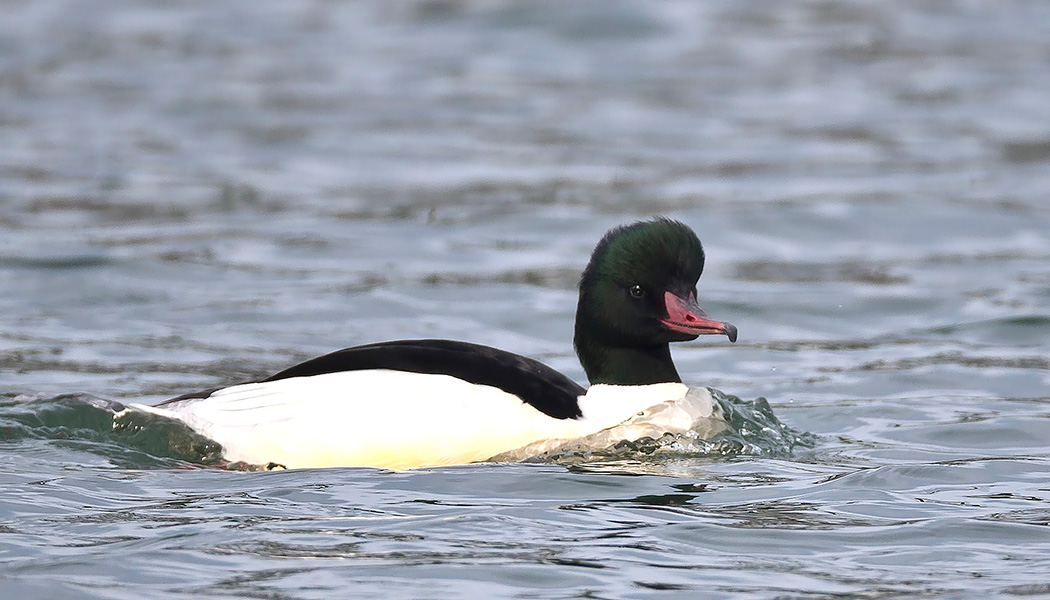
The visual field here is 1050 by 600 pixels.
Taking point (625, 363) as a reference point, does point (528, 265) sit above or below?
above

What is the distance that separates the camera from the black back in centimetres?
705

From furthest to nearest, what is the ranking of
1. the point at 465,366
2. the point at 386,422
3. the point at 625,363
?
the point at 625,363, the point at 465,366, the point at 386,422

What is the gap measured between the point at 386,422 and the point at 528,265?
18.0ft

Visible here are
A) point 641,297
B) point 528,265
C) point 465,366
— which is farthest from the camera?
point 528,265

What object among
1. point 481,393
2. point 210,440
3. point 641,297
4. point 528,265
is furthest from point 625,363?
point 528,265

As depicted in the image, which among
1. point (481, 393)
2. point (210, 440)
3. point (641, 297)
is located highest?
point (641, 297)

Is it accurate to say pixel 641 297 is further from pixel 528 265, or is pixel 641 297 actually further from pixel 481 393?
pixel 528 265

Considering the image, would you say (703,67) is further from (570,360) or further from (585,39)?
(570,360)

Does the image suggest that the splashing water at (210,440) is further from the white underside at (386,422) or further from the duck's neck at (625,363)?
the duck's neck at (625,363)

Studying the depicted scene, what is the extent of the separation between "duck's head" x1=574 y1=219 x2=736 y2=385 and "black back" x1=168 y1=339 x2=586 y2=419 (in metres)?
0.29

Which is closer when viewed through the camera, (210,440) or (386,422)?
(386,422)

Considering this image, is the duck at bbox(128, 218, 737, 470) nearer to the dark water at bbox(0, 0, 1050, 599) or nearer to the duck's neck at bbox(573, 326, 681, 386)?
the duck's neck at bbox(573, 326, 681, 386)

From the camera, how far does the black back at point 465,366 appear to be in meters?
7.05

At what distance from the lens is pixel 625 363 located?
7.42 metres
